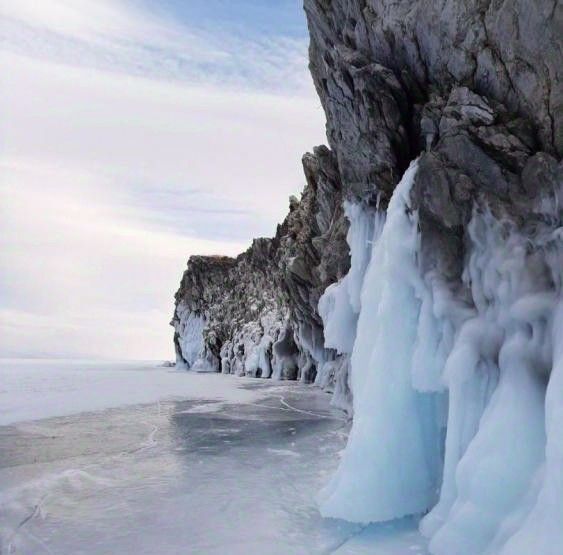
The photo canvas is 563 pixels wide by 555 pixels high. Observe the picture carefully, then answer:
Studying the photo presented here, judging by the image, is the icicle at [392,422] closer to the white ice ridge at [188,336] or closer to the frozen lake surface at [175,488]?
the frozen lake surface at [175,488]

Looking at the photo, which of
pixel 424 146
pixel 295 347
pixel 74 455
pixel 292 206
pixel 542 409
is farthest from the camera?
pixel 295 347

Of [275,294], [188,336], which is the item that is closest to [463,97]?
[275,294]

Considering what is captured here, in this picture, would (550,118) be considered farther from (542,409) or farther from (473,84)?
(542,409)

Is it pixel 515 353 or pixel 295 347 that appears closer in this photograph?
pixel 515 353

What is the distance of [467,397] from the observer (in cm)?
687

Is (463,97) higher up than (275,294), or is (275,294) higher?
(463,97)

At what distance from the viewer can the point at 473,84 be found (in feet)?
29.0

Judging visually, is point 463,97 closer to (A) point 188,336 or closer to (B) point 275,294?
(B) point 275,294

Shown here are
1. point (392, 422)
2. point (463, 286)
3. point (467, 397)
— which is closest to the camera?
point (467, 397)

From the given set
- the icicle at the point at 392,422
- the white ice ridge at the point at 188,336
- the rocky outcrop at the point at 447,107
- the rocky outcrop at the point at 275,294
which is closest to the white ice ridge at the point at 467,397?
the icicle at the point at 392,422

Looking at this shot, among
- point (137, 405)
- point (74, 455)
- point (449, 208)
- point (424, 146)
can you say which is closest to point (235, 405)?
point (137, 405)

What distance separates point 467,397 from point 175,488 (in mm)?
5462

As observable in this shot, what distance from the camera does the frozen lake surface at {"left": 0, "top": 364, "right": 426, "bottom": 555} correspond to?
259 inches

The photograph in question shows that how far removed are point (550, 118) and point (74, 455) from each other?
12.0 m
